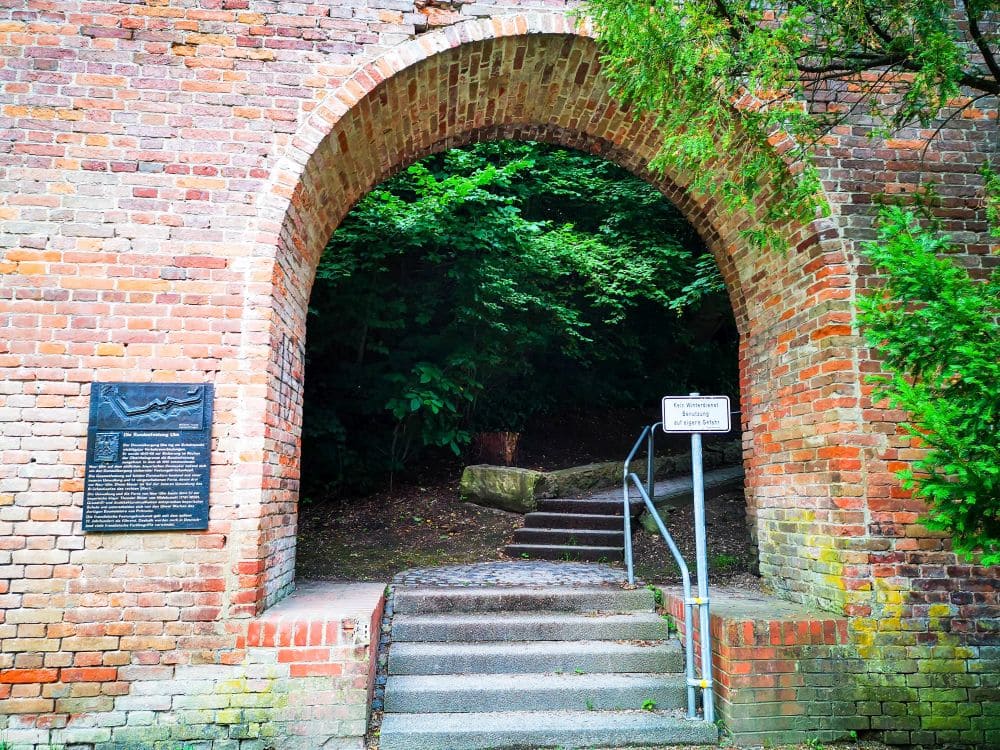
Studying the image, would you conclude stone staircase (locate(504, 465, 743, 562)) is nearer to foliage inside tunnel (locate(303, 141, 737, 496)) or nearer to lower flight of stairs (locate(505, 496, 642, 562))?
lower flight of stairs (locate(505, 496, 642, 562))

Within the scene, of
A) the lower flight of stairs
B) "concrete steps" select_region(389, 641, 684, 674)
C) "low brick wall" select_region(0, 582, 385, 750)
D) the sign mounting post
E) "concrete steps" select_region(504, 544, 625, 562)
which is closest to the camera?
"low brick wall" select_region(0, 582, 385, 750)

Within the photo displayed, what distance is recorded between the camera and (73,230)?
13.1 feet

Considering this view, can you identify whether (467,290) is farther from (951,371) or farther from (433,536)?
(951,371)

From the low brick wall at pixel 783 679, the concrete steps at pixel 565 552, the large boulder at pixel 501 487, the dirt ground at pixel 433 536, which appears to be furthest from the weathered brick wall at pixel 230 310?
the large boulder at pixel 501 487

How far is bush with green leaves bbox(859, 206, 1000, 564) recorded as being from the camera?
3062 millimetres

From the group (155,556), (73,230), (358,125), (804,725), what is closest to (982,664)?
(804,725)

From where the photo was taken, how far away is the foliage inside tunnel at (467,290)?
8188 millimetres

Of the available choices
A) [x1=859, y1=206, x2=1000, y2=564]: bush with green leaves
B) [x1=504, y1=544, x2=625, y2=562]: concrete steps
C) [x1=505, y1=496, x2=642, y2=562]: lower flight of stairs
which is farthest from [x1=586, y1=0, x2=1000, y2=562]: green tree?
[x1=505, y1=496, x2=642, y2=562]: lower flight of stairs

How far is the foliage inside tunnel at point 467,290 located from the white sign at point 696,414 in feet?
13.7

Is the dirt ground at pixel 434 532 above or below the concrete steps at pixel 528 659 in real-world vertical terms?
above

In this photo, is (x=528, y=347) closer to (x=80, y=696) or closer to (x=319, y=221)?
(x=319, y=221)

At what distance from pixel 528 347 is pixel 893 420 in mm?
6822

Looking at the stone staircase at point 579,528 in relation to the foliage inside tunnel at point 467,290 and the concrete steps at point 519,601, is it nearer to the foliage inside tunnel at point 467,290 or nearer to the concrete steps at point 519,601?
the foliage inside tunnel at point 467,290

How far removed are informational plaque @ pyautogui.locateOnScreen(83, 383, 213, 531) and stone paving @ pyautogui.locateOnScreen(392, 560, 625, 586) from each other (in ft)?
8.04
